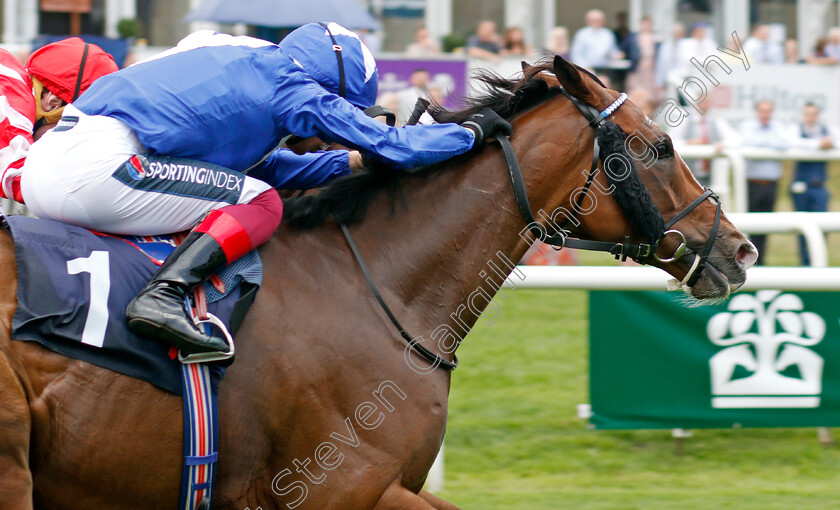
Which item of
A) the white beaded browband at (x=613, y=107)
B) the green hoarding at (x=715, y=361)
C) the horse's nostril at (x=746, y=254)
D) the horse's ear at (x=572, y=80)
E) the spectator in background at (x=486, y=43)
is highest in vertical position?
the spectator in background at (x=486, y=43)

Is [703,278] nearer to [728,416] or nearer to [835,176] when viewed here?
[728,416]

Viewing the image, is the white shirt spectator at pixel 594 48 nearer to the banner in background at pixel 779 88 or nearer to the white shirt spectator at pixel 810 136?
the banner in background at pixel 779 88

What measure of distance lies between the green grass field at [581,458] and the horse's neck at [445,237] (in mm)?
1687

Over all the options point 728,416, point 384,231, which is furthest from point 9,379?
point 728,416

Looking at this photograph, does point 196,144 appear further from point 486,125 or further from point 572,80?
point 572,80

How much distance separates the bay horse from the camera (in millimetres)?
2695

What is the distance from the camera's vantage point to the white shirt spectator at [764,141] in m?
8.96

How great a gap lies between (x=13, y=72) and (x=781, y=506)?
11.6ft

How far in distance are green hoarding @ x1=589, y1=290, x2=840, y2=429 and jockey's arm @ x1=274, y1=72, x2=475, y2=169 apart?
2.36 metres

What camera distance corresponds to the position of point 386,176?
3236 millimetres

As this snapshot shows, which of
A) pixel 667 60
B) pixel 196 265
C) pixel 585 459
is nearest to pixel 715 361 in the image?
pixel 585 459

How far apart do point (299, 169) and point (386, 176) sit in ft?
1.10

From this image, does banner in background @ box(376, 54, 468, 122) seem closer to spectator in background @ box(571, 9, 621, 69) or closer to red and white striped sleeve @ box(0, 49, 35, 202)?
spectator in background @ box(571, 9, 621, 69)

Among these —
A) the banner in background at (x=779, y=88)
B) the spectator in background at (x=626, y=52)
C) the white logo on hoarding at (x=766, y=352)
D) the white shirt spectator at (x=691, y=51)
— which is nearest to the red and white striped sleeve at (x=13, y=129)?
the white logo on hoarding at (x=766, y=352)
